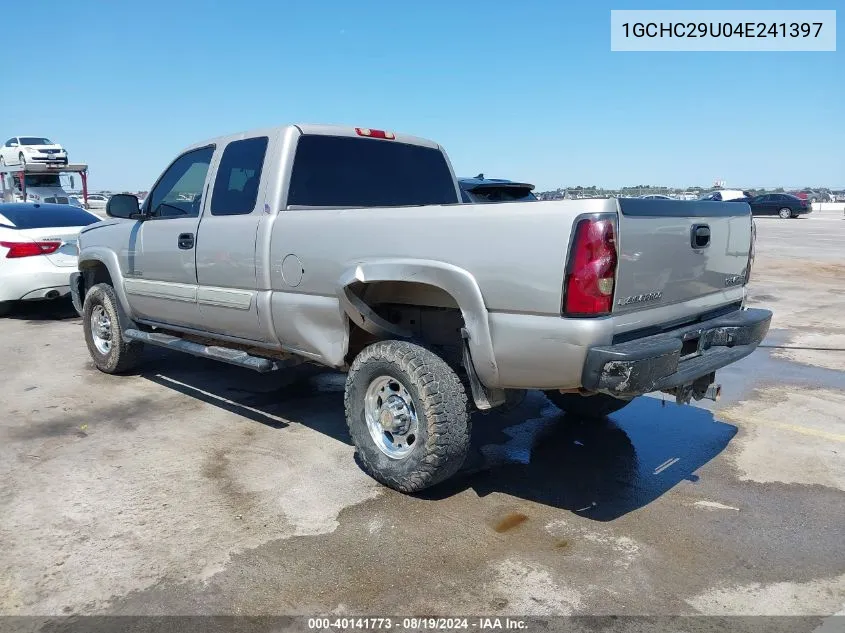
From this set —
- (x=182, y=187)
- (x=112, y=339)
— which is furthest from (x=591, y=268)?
→ (x=112, y=339)

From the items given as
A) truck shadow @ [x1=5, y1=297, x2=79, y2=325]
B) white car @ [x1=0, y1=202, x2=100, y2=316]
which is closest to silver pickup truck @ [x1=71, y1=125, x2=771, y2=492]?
white car @ [x1=0, y1=202, x2=100, y2=316]

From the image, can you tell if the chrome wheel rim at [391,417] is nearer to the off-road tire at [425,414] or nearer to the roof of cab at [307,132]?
the off-road tire at [425,414]

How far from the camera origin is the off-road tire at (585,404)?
4898 millimetres

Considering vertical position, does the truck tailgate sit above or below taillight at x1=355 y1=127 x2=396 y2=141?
below

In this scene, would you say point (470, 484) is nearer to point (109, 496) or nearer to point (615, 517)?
point (615, 517)

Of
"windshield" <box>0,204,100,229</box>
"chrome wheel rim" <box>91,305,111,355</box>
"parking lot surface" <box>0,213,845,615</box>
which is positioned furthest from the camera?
"windshield" <box>0,204,100,229</box>

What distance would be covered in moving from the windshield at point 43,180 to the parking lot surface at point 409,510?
2169 centimetres

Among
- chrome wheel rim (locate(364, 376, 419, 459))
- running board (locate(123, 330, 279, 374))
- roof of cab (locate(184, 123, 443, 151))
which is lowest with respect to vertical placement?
chrome wheel rim (locate(364, 376, 419, 459))

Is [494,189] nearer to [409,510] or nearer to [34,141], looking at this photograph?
[409,510]

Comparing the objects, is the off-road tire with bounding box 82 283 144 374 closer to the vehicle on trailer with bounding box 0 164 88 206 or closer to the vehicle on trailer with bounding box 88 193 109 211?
the vehicle on trailer with bounding box 0 164 88 206

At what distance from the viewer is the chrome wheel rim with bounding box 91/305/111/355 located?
6.38 meters

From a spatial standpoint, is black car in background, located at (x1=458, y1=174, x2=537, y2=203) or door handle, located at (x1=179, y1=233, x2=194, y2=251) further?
black car in background, located at (x1=458, y1=174, x2=537, y2=203)

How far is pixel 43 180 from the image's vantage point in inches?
979

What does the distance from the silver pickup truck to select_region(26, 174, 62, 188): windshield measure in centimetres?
2224
